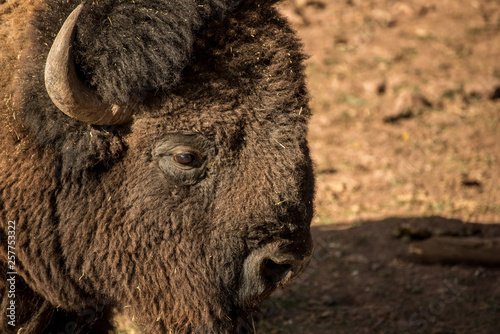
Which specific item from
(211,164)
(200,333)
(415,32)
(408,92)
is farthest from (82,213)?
(415,32)

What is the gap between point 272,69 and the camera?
2.85m

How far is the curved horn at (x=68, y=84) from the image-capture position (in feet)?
8.08

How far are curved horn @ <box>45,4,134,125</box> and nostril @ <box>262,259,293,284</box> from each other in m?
1.29

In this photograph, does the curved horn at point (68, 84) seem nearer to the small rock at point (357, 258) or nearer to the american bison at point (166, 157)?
the american bison at point (166, 157)

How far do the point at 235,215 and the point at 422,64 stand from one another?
7135mm

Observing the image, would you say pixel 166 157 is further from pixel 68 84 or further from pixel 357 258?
pixel 357 258

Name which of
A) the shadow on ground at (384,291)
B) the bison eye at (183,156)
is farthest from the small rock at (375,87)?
the bison eye at (183,156)

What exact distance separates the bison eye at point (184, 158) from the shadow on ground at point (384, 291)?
6.14ft

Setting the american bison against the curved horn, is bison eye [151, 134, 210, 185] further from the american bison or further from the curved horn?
the curved horn

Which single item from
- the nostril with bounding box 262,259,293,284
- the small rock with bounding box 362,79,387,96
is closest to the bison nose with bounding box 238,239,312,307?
the nostril with bounding box 262,259,293,284

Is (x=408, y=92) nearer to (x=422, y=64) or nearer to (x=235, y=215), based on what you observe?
(x=422, y=64)

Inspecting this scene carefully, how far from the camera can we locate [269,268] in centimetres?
289

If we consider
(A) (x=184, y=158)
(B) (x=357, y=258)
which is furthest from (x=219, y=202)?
(B) (x=357, y=258)

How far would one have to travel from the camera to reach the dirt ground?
460 centimetres
